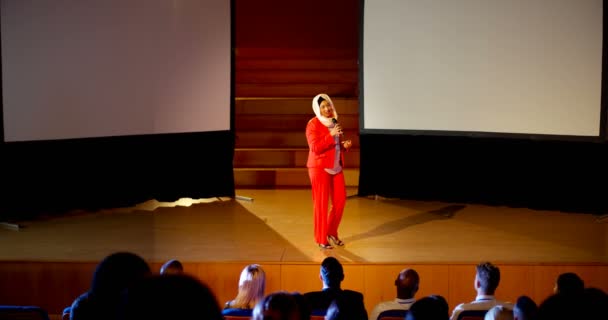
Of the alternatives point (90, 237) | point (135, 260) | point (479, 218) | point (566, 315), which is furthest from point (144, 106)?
point (566, 315)

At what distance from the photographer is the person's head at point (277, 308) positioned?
199 cm

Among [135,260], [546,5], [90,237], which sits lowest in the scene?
[90,237]

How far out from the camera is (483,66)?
23.4 feet

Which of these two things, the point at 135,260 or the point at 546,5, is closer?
the point at 135,260

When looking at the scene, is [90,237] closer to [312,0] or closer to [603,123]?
[603,123]

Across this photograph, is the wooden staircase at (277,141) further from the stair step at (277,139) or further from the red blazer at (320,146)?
the red blazer at (320,146)

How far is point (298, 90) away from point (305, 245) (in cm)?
432

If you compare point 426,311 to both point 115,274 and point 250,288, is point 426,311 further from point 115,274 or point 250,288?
point 250,288

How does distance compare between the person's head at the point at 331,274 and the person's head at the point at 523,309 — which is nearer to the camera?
the person's head at the point at 523,309

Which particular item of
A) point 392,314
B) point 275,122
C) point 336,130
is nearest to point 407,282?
point 392,314

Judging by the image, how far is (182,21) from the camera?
26.0ft

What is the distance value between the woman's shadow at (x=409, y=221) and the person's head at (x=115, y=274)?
412cm

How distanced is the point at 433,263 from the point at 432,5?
2888 millimetres

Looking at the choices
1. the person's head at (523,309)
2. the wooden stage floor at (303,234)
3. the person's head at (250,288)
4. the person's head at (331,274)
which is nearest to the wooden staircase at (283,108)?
the wooden stage floor at (303,234)
